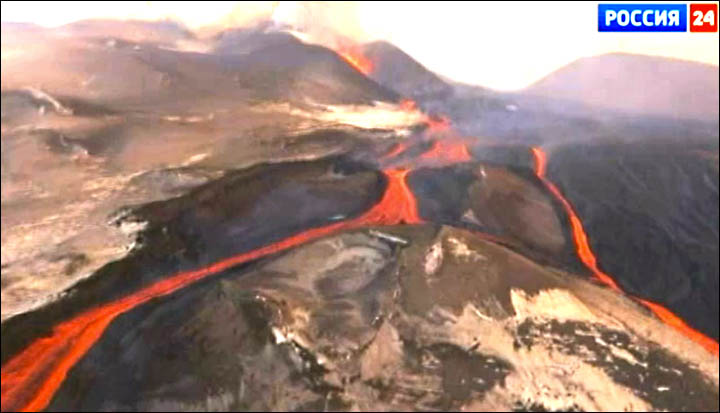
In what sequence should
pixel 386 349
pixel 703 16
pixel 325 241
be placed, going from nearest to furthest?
pixel 386 349, pixel 325 241, pixel 703 16

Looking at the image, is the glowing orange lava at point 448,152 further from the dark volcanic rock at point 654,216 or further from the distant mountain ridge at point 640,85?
the distant mountain ridge at point 640,85

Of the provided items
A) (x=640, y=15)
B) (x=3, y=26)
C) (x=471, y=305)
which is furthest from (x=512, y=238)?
(x=3, y=26)

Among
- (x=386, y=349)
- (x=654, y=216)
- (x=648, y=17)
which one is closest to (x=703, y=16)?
(x=648, y=17)

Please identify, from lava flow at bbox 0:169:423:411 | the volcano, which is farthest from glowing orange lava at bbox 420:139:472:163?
lava flow at bbox 0:169:423:411

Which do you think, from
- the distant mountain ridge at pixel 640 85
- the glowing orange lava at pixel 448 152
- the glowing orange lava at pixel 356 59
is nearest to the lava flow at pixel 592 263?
the glowing orange lava at pixel 448 152

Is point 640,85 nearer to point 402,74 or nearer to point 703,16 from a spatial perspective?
point 703,16

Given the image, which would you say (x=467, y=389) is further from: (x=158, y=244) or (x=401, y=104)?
(x=401, y=104)

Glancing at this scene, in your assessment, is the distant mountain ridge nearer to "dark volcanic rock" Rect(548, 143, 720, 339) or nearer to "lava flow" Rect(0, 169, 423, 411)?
"dark volcanic rock" Rect(548, 143, 720, 339)
